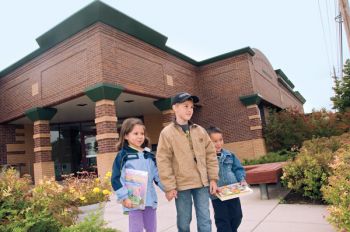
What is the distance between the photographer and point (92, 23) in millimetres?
10828

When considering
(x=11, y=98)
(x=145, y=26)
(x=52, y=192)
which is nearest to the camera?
(x=52, y=192)

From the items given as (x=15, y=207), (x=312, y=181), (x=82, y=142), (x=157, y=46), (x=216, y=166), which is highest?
(x=157, y=46)

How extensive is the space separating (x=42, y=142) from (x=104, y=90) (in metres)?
4.59

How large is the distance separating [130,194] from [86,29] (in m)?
9.18

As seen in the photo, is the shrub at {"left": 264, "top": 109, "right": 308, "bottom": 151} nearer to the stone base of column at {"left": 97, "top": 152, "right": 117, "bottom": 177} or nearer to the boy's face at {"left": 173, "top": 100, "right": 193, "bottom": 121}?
the stone base of column at {"left": 97, "top": 152, "right": 117, "bottom": 177}

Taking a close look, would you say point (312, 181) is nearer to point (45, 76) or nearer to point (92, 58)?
point (92, 58)

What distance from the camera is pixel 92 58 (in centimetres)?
1078

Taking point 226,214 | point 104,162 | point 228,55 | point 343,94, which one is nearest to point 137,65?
point 104,162

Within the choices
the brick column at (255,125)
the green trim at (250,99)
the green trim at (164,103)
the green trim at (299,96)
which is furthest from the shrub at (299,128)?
the green trim at (299,96)

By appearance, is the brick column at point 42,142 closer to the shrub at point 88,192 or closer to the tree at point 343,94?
the shrub at point 88,192

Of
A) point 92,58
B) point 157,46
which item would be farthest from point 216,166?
point 157,46

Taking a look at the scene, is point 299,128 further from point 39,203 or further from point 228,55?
point 39,203

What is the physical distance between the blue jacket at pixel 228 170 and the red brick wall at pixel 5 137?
45.3 ft

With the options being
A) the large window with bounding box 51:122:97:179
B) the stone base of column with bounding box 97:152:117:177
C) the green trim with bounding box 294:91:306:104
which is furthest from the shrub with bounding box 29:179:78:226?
the green trim with bounding box 294:91:306:104
